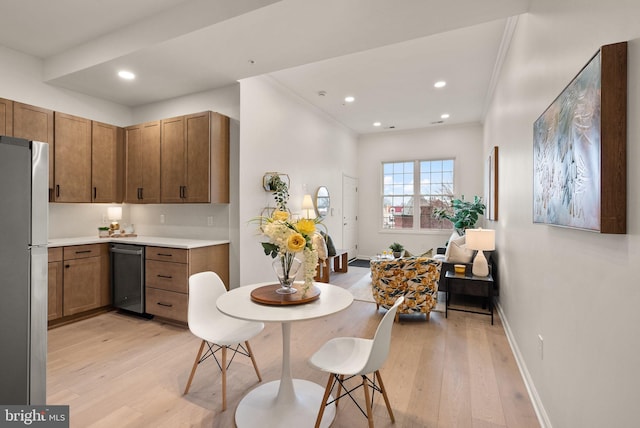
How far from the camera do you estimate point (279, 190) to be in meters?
4.35

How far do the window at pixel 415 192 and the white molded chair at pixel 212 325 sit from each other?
5.64m

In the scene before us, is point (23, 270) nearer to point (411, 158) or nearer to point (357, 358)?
point (357, 358)

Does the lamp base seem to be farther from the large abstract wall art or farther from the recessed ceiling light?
the recessed ceiling light

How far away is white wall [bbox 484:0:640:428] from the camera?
1.02 metres

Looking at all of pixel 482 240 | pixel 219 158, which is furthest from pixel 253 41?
pixel 482 240

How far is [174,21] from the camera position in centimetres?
277

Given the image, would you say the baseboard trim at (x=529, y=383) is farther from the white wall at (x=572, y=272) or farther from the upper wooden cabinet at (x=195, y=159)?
the upper wooden cabinet at (x=195, y=159)

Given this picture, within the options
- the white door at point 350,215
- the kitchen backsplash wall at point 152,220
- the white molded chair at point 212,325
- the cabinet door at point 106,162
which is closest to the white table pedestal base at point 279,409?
the white molded chair at point 212,325

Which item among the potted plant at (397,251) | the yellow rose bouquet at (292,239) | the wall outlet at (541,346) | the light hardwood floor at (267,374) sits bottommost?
the light hardwood floor at (267,374)

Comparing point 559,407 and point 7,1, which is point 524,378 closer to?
point 559,407

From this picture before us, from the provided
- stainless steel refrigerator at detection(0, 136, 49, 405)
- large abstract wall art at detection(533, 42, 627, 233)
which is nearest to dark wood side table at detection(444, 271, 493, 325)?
large abstract wall art at detection(533, 42, 627, 233)

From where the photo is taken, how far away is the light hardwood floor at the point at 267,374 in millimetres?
1927

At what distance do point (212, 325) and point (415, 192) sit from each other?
6007 mm

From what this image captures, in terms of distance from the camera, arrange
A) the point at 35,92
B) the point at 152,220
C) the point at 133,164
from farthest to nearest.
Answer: the point at 152,220, the point at 133,164, the point at 35,92
